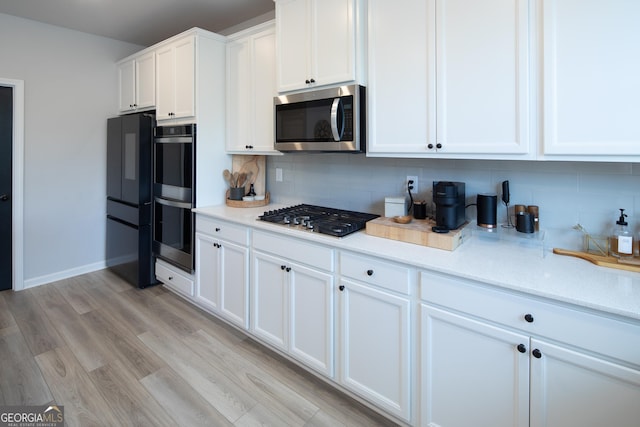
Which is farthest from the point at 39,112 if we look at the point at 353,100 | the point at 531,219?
the point at 531,219

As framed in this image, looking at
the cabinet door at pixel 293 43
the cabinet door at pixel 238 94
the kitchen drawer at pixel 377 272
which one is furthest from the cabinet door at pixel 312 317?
the cabinet door at pixel 238 94

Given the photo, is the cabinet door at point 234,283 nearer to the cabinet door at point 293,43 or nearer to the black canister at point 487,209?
the cabinet door at point 293,43

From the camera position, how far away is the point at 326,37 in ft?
6.88

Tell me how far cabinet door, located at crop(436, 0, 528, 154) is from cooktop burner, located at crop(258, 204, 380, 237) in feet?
2.22

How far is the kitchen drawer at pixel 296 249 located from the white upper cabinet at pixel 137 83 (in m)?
2.06

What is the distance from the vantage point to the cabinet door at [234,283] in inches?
95.7

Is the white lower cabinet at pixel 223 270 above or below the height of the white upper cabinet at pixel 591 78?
below

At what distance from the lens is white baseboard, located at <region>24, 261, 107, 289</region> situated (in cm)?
350

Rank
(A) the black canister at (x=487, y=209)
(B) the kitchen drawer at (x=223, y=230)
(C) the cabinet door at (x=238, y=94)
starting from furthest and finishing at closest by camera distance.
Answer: (C) the cabinet door at (x=238, y=94) < (B) the kitchen drawer at (x=223, y=230) < (A) the black canister at (x=487, y=209)

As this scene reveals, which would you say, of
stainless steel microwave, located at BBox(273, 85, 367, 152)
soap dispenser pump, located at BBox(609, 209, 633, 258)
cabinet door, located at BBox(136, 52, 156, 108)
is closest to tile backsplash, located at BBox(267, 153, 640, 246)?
soap dispenser pump, located at BBox(609, 209, 633, 258)

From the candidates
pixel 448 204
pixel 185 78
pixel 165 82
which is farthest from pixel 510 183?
pixel 165 82

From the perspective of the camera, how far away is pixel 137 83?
3537mm

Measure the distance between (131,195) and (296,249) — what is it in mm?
2240

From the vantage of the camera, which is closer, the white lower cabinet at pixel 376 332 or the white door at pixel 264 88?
the white lower cabinet at pixel 376 332
